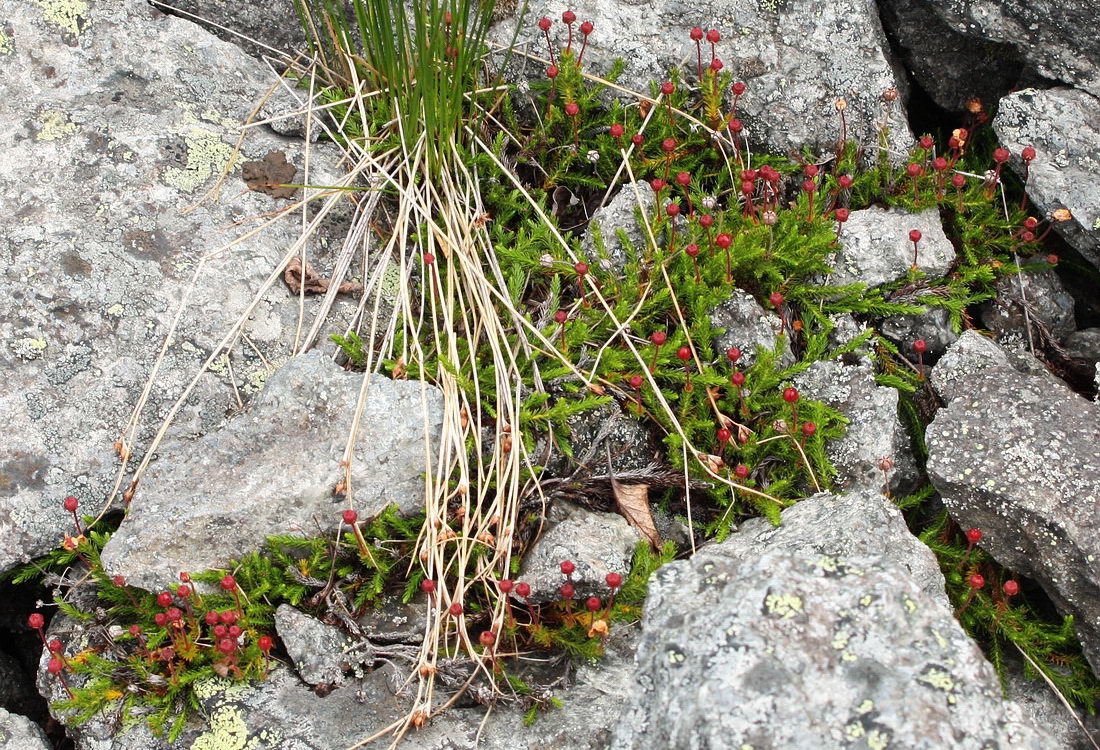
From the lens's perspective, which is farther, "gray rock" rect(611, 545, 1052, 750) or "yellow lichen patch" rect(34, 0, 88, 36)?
"yellow lichen patch" rect(34, 0, 88, 36)

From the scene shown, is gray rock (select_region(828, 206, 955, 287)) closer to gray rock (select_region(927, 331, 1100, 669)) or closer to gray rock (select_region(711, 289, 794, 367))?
gray rock (select_region(711, 289, 794, 367))

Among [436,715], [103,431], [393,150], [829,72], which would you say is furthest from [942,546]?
[103,431]

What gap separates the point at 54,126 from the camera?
4629 mm

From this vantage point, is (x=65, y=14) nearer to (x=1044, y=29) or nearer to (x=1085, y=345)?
(x=1044, y=29)

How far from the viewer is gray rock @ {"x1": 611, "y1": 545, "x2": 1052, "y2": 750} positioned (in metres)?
2.37

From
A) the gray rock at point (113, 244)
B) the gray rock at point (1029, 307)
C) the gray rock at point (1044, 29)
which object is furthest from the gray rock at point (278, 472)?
the gray rock at point (1044, 29)

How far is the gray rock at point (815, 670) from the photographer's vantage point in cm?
237

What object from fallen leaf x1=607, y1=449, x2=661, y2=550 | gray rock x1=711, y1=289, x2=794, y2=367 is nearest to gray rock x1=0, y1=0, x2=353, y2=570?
fallen leaf x1=607, y1=449, x2=661, y2=550

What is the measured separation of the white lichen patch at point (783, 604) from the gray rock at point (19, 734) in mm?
2671

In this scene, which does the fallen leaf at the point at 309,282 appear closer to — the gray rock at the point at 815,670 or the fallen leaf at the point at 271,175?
the fallen leaf at the point at 271,175

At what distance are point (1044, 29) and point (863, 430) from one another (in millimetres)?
2192

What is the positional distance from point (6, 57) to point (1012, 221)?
15.7 ft

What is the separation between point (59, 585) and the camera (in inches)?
152

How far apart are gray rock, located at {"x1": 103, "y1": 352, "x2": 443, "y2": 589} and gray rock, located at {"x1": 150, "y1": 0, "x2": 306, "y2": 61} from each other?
6.92ft
